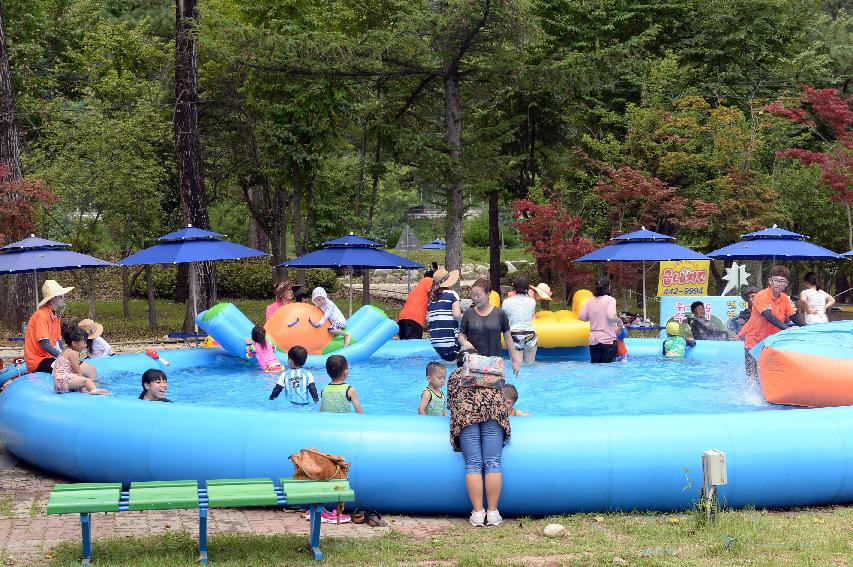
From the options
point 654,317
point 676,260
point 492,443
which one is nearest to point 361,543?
point 492,443

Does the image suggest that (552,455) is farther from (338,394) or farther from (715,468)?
(338,394)

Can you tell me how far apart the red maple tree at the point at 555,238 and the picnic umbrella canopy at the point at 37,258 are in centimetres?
1019

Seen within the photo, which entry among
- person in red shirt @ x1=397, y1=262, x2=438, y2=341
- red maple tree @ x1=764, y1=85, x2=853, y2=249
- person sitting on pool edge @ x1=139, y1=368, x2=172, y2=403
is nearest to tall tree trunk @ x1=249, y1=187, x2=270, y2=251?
person in red shirt @ x1=397, y1=262, x2=438, y2=341

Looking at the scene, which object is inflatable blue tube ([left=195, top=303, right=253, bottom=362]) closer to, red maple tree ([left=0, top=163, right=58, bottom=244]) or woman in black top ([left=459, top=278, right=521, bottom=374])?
woman in black top ([left=459, top=278, right=521, bottom=374])

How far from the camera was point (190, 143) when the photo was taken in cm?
2128

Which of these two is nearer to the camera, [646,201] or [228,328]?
[228,328]

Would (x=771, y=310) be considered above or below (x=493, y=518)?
above

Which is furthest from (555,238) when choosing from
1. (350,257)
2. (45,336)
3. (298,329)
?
(45,336)

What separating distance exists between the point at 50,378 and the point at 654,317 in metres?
19.0

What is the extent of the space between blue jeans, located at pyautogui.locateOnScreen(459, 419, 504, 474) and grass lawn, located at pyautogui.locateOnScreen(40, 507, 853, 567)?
46cm

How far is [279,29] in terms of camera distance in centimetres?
2331

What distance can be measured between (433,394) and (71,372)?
11.7 feet

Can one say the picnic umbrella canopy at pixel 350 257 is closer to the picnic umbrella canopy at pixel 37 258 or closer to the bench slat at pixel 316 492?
the picnic umbrella canopy at pixel 37 258

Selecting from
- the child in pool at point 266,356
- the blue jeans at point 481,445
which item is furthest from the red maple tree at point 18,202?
the blue jeans at point 481,445
